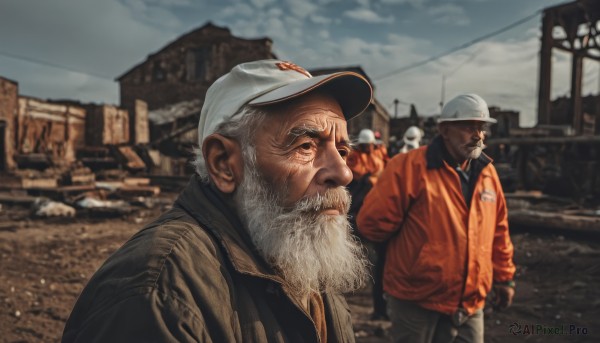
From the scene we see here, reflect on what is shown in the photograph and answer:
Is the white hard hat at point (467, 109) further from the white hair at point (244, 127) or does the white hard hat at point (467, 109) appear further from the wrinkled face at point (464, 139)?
the white hair at point (244, 127)

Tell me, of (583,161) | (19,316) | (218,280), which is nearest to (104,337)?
(218,280)

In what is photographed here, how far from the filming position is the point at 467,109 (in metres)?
3.14

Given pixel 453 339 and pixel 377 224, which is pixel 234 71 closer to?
pixel 377 224

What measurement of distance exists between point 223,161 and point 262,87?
1.05 feet

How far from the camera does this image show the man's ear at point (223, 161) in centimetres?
150

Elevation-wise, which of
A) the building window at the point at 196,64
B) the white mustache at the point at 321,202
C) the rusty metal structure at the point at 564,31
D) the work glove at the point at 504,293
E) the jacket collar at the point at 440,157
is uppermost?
the building window at the point at 196,64

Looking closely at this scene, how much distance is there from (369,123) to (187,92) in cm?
1461

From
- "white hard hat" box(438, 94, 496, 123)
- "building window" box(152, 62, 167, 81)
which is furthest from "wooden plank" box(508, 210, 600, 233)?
"building window" box(152, 62, 167, 81)

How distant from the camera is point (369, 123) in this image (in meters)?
27.5

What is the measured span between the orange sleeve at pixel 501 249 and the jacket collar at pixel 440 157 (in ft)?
0.91

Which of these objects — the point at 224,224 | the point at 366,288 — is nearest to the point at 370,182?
the point at 366,288

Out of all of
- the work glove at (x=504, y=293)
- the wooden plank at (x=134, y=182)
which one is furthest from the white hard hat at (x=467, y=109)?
the wooden plank at (x=134, y=182)

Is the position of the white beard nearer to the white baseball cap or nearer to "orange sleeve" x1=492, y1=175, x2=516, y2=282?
the white baseball cap

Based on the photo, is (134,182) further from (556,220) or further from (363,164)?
(556,220)
